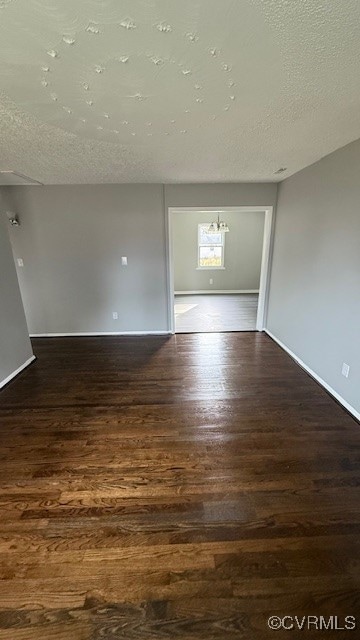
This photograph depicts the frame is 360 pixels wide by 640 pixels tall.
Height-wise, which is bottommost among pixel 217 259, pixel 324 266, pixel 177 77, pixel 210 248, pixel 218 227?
pixel 217 259

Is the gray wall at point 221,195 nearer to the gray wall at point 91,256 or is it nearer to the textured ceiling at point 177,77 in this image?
the gray wall at point 91,256

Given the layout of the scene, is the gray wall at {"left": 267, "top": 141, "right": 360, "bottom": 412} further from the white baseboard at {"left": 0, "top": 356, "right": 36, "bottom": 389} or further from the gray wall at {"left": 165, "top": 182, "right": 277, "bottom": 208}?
the white baseboard at {"left": 0, "top": 356, "right": 36, "bottom": 389}

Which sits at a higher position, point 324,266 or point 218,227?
point 218,227

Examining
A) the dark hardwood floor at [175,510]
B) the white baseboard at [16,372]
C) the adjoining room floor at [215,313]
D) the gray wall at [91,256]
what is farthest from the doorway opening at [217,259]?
the dark hardwood floor at [175,510]

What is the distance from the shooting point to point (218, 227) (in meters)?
6.46

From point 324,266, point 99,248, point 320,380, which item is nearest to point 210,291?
point 99,248

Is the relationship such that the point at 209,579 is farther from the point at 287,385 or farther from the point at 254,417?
the point at 287,385

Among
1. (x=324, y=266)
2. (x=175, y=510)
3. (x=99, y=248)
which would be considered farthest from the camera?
(x=99, y=248)

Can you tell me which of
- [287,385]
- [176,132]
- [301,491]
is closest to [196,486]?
[301,491]

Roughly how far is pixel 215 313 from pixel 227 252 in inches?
100

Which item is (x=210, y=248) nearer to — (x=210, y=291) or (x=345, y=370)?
(x=210, y=291)

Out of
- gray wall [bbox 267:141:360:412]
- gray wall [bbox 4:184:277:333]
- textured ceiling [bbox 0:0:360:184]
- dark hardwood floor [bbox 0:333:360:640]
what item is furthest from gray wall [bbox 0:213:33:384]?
gray wall [bbox 267:141:360:412]

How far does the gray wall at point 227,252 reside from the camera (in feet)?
22.5

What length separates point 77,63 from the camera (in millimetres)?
1179
